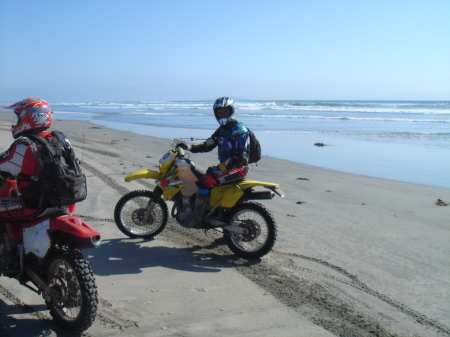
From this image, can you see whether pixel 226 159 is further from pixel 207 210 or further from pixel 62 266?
pixel 62 266

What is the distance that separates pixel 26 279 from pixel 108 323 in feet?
2.50

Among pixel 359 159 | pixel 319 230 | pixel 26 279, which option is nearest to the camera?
pixel 26 279

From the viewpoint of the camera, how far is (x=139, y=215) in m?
5.59

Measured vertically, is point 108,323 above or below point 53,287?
below

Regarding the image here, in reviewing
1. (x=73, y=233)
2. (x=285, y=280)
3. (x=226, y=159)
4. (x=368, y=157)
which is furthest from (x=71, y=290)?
(x=368, y=157)

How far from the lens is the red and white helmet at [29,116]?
336cm

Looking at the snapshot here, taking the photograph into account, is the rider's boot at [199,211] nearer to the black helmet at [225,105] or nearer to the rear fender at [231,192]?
the rear fender at [231,192]

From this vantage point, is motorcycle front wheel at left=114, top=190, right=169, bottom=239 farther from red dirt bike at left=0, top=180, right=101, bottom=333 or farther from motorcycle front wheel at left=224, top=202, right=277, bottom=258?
red dirt bike at left=0, top=180, right=101, bottom=333

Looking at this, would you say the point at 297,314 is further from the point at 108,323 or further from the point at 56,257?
the point at 56,257

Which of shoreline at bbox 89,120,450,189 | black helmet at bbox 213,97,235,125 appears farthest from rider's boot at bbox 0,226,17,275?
shoreline at bbox 89,120,450,189

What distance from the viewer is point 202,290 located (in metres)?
4.09

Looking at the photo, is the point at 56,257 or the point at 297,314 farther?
the point at 297,314

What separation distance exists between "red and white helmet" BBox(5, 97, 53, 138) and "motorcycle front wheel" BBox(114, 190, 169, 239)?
92.3 inches

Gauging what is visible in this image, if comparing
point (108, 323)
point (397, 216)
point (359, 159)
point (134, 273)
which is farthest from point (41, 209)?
point (359, 159)
